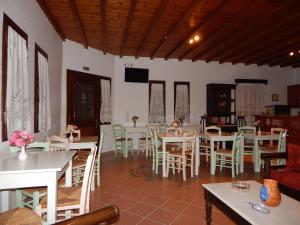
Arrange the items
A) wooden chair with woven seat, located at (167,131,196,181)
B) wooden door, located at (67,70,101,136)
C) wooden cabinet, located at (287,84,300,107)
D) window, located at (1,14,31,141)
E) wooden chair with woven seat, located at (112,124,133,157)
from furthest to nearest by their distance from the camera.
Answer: wooden cabinet, located at (287,84,300,107), wooden chair with woven seat, located at (112,124,133,157), wooden door, located at (67,70,101,136), wooden chair with woven seat, located at (167,131,196,181), window, located at (1,14,31,141)

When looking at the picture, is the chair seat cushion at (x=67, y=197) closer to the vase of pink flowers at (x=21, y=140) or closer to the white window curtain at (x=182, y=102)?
the vase of pink flowers at (x=21, y=140)

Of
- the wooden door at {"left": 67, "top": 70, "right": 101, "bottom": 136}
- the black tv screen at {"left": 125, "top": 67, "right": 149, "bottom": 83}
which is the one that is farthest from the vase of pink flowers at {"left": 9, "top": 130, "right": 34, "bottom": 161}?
Answer: the black tv screen at {"left": 125, "top": 67, "right": 149, "bottom": 83}

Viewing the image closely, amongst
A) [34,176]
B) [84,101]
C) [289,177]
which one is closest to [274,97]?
[289,177]

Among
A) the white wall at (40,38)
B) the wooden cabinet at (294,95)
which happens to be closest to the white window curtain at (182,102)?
the white wall at (40,38)

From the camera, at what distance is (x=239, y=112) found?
8.70 meters

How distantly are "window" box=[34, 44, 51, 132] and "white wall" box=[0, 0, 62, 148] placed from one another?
0.46 ft

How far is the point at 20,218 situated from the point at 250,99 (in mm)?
8763

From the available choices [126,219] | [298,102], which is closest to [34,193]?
[126,219]

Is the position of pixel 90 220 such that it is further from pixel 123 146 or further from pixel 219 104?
pixel 219 104

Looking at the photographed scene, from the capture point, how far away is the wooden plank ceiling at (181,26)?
408cm

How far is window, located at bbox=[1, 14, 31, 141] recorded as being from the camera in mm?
2617

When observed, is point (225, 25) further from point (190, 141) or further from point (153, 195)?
point (153, 195)

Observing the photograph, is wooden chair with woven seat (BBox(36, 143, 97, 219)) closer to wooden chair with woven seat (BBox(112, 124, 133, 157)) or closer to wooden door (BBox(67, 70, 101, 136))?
wooden door (BBox(67, 70, 101, 136))

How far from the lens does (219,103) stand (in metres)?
8.35
